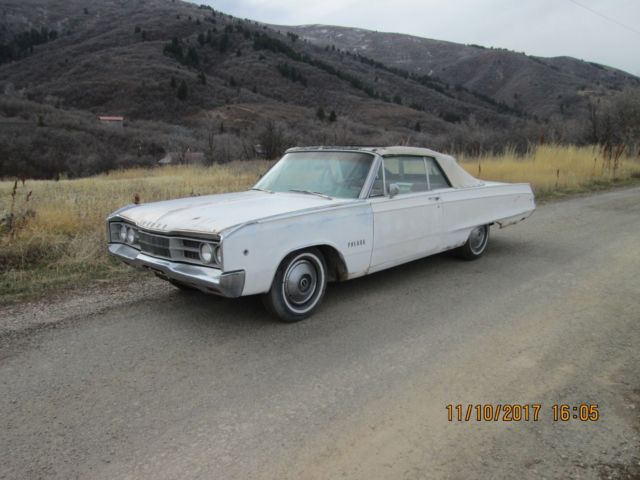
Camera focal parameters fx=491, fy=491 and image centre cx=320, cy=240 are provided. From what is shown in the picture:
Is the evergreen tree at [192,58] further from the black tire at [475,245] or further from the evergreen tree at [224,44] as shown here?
the black tire at [475,245]

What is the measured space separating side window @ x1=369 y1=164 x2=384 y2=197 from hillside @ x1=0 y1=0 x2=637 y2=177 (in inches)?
745

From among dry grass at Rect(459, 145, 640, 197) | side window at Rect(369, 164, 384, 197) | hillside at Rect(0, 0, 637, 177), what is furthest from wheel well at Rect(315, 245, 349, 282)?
hillside at Rect(0, 0, 637, 177)

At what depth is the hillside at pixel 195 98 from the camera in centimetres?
2812

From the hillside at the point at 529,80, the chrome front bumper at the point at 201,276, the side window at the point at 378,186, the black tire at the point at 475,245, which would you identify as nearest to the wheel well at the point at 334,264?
the side window at the point at 378,186

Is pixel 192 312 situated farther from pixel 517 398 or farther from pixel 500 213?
pixel 500 213

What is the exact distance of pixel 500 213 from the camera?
643 centimetres

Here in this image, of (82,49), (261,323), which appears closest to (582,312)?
(261,323)

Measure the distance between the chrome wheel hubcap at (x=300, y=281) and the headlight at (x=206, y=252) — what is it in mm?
672

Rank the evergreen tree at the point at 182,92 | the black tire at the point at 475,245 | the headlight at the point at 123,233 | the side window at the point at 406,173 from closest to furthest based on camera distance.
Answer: the headlight at the point at 123,233 → the side window at the point at 406,173 → the black tire at the point at 475,245 → the evergreen tree at the point at 182,92

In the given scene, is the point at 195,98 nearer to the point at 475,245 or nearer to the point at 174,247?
the point at 475,245

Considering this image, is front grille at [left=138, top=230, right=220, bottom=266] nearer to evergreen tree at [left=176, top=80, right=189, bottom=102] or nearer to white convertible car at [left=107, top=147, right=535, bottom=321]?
white convertible car at [left=107, top=147, right=535, bottom=321]

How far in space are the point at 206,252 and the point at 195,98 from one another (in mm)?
70898

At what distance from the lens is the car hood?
381 centimetres

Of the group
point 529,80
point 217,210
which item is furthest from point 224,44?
point 217,210
